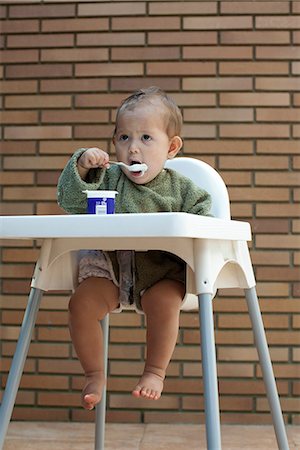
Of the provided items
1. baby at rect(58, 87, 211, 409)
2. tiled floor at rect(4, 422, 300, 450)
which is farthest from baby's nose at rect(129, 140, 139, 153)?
tiled floor at rect(4, 422, 300, 450)

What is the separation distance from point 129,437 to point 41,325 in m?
0.54

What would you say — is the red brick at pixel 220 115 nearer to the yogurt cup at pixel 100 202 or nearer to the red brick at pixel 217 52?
the red brick at pixel 217 52

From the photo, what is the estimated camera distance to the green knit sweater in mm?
1946

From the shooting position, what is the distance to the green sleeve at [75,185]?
6.36ft

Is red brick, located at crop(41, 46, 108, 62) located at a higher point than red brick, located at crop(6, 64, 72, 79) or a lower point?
higher

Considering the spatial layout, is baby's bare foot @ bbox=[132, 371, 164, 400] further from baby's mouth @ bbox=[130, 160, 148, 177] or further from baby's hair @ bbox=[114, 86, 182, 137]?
baby's hair @ bbox=[114, 86, 182, 137]

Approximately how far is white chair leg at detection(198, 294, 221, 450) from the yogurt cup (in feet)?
1.04

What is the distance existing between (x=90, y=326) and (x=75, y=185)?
352 millimetres

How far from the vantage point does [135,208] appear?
1986 millimetres

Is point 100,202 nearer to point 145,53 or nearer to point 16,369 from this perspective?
point 16,369

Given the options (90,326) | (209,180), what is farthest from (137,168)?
(90,326)

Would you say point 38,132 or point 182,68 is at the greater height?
point 182,68

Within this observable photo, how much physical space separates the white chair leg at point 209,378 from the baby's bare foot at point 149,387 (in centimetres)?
16

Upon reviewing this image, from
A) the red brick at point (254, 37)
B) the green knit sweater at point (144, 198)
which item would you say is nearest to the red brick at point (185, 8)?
the red brick at point (254, 37)
